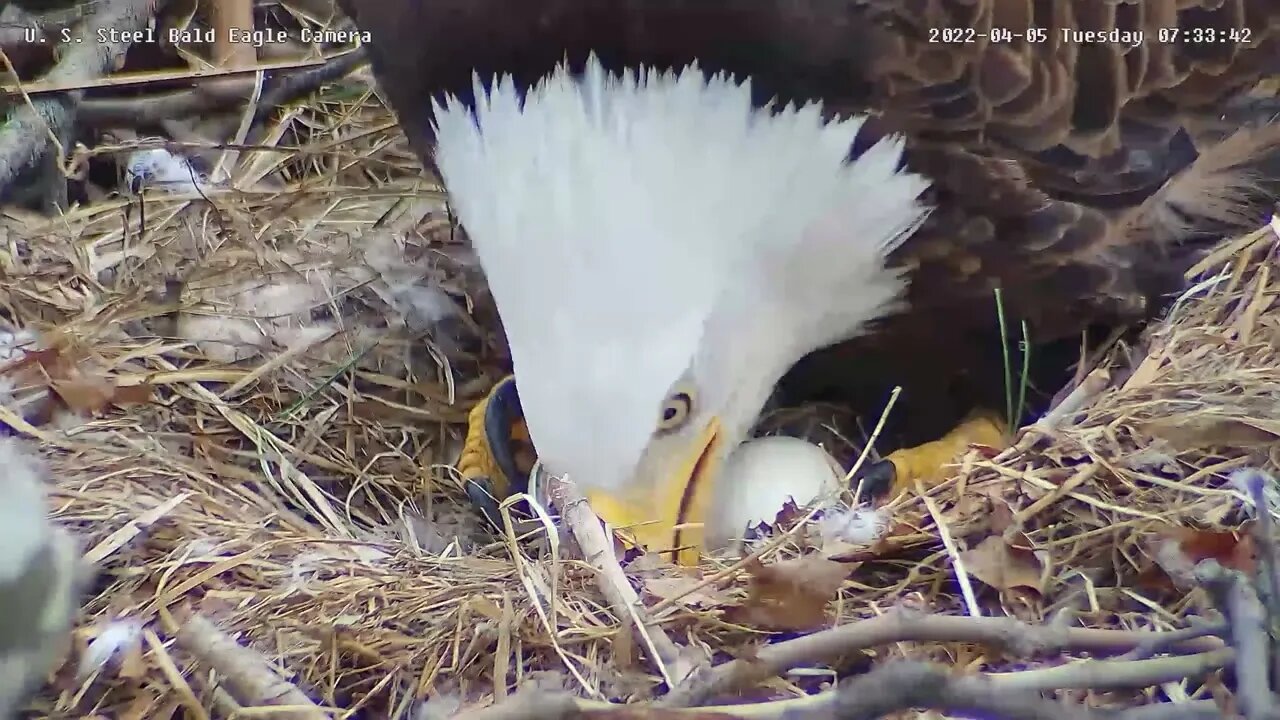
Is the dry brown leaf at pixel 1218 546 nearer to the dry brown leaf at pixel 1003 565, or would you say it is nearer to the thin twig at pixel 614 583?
the dry brown leaf at pixel 1003 565

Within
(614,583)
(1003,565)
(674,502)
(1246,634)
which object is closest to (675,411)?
(674,502)

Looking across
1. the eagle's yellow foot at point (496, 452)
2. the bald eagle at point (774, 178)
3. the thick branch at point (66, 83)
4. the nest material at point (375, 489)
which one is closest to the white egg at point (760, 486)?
the bald eagle at point (774, 178)

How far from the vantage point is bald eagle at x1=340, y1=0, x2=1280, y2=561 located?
4.73 ft

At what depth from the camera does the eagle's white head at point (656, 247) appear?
1.42 m

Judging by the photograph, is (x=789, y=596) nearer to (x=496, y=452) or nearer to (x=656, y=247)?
(x=656, y=247)

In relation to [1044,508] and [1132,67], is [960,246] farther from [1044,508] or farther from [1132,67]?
[1044,508]

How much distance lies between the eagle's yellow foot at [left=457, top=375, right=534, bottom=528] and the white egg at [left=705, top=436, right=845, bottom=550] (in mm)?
338

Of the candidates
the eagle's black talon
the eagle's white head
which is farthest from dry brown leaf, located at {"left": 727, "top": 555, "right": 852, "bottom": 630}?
the eagle's black talon

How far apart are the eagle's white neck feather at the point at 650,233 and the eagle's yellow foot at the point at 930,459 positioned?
0.63 feet

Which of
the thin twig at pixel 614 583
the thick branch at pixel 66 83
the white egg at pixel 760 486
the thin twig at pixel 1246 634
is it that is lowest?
the white egg at pixel 760 486

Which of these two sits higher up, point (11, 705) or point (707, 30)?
point (707, 30)

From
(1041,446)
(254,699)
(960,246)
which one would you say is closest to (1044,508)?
(1041,446)

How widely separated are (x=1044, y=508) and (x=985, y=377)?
0.58m

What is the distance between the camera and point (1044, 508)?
52.1 inches
